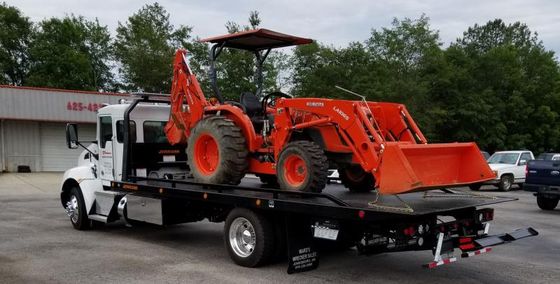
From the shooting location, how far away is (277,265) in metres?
7.40

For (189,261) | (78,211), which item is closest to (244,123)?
(189,261)

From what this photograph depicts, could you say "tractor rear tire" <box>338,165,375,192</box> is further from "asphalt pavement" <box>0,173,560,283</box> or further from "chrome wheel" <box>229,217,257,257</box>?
"chrome wheel" <box>229,217,257,257</box>

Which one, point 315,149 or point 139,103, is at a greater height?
point 139,103

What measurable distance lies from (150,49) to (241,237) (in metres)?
41.3

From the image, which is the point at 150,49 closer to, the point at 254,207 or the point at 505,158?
the point at 505,158

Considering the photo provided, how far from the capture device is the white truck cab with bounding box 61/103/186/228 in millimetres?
9984

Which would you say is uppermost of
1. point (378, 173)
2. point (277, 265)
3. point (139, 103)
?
point (139, 103)

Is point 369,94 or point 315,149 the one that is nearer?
point 315,149

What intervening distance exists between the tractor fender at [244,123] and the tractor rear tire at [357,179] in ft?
4.39

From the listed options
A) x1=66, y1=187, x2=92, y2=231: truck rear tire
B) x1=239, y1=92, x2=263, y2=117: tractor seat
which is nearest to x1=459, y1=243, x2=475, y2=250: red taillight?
x1=239, y1=92, x2=263, y2=117: tractor seat

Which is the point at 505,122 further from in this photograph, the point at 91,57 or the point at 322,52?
the point at 91,57

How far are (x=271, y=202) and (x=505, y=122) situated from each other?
4152 centimetres

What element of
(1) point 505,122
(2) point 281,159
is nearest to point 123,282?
(2) point 281,159

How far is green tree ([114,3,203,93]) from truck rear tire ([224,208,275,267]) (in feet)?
98.3
